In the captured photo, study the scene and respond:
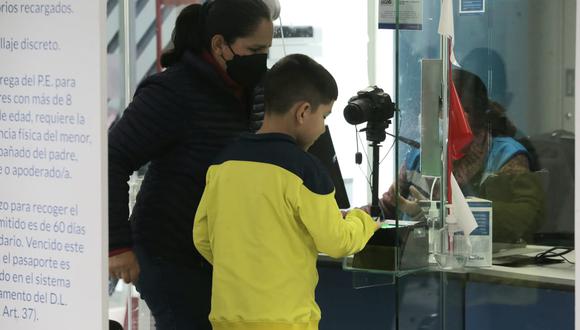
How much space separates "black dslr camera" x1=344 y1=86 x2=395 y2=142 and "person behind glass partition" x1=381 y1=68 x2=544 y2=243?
1.47 ft

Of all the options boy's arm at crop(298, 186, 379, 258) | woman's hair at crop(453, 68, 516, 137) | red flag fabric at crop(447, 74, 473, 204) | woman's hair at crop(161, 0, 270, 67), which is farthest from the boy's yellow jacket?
woman's hair at crop(453, 68, 516, 137)

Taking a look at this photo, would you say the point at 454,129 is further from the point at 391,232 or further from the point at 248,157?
the point at 248,157

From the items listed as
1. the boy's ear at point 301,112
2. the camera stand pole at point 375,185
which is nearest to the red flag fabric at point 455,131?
the camera stand pole at point 375,185

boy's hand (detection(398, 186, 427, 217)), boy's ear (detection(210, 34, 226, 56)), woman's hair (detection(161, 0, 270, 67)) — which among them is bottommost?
boy's hand (detection(398, 186, 427, 217))

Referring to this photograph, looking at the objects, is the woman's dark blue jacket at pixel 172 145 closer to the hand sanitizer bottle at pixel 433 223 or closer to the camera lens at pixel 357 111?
the camera lens at pixel 357 111

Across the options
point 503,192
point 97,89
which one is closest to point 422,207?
point 503,192

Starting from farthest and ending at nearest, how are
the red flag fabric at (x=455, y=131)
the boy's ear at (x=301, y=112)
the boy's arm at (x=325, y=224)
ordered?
the red flag fabric at (x=455, y=131) → the boy's ear at (x=301, y=112) → the boy's arm at (x=325, y=224)

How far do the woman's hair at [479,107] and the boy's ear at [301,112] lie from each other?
2.62 feet

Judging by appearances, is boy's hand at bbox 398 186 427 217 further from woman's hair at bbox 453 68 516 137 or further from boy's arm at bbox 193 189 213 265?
boy's arm at bbox 193 189 213 265

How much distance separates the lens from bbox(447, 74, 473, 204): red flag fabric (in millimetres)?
3148

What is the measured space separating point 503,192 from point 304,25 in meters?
2.21

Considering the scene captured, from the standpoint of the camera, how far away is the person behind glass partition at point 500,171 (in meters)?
3.49

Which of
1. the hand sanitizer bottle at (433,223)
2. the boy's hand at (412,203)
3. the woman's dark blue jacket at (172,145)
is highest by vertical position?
the woman's dark blue jacket at (172,145)

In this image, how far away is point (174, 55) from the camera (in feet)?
9.68
